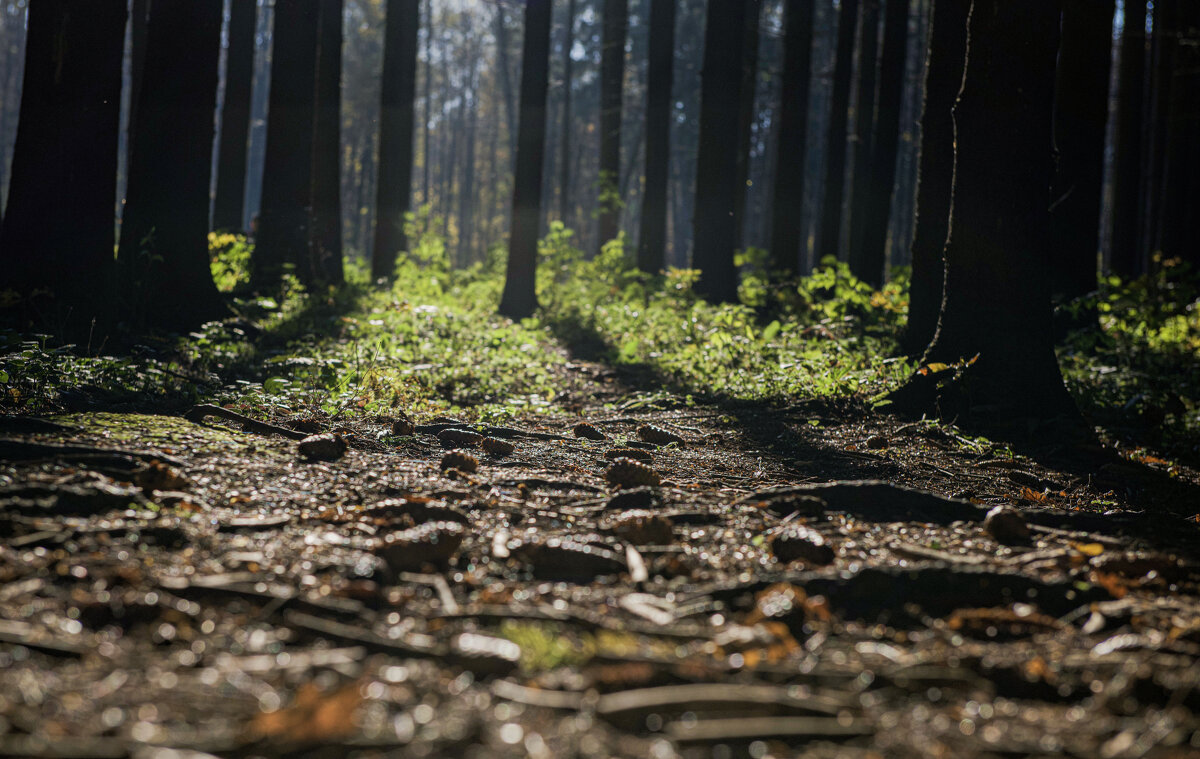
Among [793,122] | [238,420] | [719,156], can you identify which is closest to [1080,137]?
[719,156]

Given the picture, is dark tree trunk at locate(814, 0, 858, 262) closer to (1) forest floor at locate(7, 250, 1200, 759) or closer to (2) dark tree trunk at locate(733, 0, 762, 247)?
(2) dark tree trunk at locate(733, 0, 762, 247)

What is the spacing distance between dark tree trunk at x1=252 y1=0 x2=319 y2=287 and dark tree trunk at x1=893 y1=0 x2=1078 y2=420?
28.8ft

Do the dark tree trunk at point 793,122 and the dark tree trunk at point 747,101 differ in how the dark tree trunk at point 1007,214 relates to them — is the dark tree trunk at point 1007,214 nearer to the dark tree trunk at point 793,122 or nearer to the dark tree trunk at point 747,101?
the dark tree trunk at point 793,122

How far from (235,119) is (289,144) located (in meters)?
2.76

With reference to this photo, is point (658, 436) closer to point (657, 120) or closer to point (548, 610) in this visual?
point (548, 610)

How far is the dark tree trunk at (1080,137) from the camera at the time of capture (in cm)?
998

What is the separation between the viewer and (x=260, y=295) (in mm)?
10727

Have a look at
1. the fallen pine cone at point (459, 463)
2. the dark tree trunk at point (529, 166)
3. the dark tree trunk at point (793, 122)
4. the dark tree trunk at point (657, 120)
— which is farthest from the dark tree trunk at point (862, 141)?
the fallen pine cone at point (459, 463)

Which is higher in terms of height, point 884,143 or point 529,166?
point 884,143

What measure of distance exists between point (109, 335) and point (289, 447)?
11.6ft

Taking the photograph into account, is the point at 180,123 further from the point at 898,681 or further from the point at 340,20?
the point at 898,681

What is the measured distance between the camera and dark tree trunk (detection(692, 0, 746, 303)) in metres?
13.4

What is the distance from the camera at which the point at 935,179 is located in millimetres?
8727

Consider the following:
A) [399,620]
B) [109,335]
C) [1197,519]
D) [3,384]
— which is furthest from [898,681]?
[109,335]
